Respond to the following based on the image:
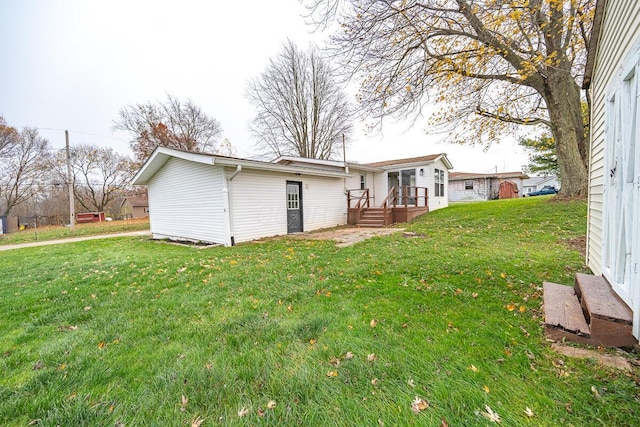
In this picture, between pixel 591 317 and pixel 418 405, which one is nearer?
pixel 418 405

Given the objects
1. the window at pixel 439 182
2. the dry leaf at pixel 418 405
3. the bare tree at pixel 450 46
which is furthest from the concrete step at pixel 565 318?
the window at pixel 439 182

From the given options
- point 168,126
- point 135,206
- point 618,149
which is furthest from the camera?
point 135,206

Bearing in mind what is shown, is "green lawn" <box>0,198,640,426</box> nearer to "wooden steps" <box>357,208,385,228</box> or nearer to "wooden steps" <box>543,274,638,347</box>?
"wooden steps" <box>543,274,638,347</box>

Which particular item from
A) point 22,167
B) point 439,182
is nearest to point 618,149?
point 439,182

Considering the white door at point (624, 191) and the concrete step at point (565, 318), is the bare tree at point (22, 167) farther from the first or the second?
the white door at point (624, 191)

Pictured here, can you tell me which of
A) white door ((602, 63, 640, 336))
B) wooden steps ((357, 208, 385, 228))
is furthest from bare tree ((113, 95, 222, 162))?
white door ((602, 63, 640, 336))

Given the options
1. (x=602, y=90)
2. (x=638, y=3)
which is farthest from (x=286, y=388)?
(x=602, y=90)

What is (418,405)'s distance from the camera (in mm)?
1628

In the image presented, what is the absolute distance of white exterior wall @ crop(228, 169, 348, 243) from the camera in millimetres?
8750

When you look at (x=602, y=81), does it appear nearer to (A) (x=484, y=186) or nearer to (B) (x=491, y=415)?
(B) (x=491, y=415)

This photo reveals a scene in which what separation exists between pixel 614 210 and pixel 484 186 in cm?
2945

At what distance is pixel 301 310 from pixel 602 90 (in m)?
4.77

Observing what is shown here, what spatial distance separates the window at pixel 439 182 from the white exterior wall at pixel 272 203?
6.70 meters

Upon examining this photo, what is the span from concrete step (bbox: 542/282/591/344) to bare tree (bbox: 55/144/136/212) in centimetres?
3097
